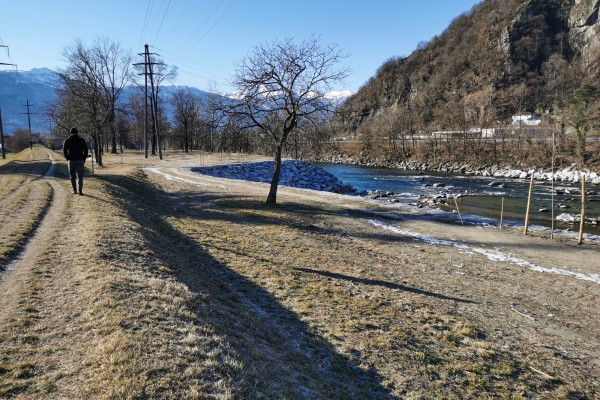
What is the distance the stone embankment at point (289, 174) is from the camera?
3269 cm

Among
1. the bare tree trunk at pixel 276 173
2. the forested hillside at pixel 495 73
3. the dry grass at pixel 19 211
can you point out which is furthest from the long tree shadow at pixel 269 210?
the forested hillside at pixel 495 73

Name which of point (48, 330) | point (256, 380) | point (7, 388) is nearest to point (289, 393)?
point (256, 380)

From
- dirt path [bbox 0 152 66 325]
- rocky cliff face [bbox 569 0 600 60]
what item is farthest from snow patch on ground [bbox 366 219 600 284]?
rocky cliff face [bbox 569 0 600 60]

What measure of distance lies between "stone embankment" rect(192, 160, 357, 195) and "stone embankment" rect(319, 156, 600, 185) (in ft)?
8.30

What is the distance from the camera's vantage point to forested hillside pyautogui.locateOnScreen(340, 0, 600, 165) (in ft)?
224

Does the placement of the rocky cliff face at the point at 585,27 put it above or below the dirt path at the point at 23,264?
above

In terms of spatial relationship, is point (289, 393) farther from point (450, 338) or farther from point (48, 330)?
point (450, 338)

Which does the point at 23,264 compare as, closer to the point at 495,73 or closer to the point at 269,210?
the point at 269,210

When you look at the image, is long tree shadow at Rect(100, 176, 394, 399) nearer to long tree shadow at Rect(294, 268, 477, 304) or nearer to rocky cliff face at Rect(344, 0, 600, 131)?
long tree shadow at Rect(294, 268, 477, 304)

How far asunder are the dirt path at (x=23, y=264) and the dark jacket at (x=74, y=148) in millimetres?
2421

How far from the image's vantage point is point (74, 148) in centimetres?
1195

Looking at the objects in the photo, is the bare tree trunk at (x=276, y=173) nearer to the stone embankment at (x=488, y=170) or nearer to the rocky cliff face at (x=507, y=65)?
the stone embankment at (x=488, y=170)

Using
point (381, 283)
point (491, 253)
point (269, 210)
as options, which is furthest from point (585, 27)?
point (381, 283)

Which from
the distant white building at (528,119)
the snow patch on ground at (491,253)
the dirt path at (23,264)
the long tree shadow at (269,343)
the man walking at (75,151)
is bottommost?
the snow patch on ground at (491,253)
